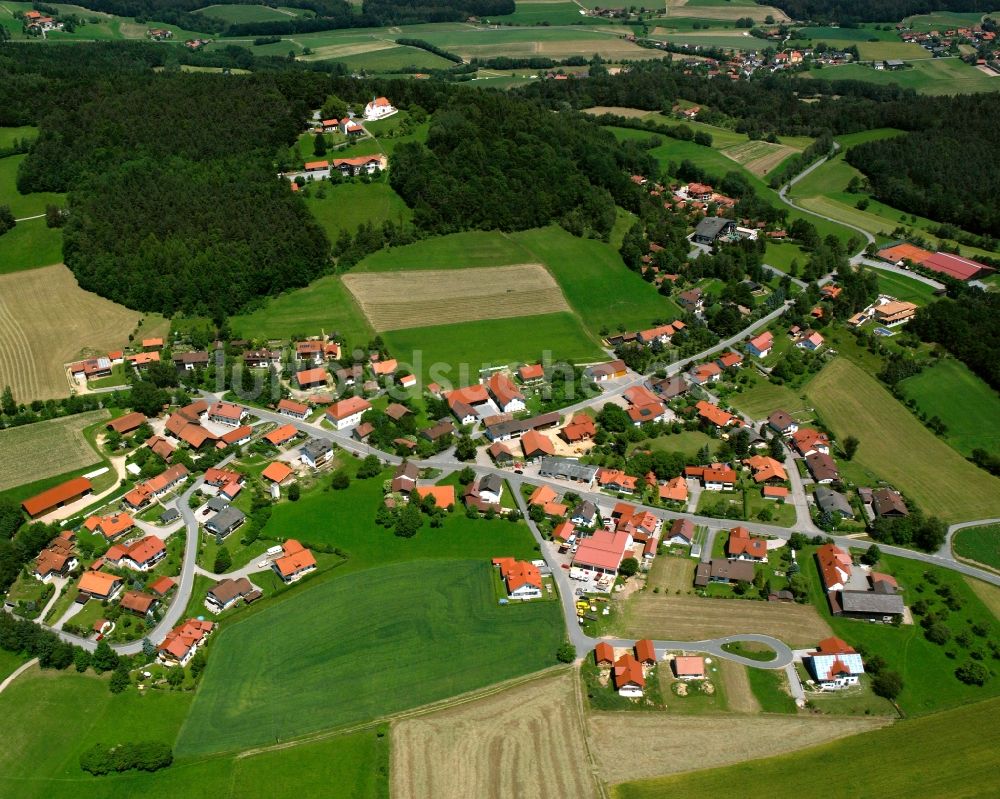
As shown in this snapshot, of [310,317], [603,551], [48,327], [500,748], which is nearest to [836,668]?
[603,551]

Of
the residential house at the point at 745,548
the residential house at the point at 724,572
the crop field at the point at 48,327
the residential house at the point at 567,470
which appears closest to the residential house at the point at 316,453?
the residential house at the point at 567,470

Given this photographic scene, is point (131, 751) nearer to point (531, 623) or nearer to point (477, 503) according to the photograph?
point (531, 623)

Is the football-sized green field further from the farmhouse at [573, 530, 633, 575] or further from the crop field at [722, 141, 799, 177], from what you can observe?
the crop field at [722, 141, 799, 177]

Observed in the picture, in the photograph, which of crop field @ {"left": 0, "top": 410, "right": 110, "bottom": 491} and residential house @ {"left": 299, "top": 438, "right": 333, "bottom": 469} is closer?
crop field @ {"left": 0, "top": 410, "right": 110, "bottom": 491}

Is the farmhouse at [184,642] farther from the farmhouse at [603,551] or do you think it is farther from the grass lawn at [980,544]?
the grass lawn at [980,544]

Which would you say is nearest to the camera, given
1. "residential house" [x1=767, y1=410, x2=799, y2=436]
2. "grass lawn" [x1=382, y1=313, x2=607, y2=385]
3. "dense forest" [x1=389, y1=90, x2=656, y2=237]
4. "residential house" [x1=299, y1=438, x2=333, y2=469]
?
"residential house" [x1=299, y1=438, x2=333, y2=469]

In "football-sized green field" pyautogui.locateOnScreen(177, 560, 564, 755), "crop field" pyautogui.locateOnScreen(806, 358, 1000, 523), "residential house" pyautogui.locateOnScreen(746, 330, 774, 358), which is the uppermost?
"residential house" pyautogui.locateOnScreen(746, 330, 774, 358)

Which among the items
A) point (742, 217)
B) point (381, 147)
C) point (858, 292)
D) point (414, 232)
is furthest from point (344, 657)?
point (742, 217)

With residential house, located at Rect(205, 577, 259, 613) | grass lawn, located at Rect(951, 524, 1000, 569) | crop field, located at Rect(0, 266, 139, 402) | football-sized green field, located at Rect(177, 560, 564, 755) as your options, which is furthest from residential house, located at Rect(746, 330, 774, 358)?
crop field, located at Rect(0, 266, 139, 402)
